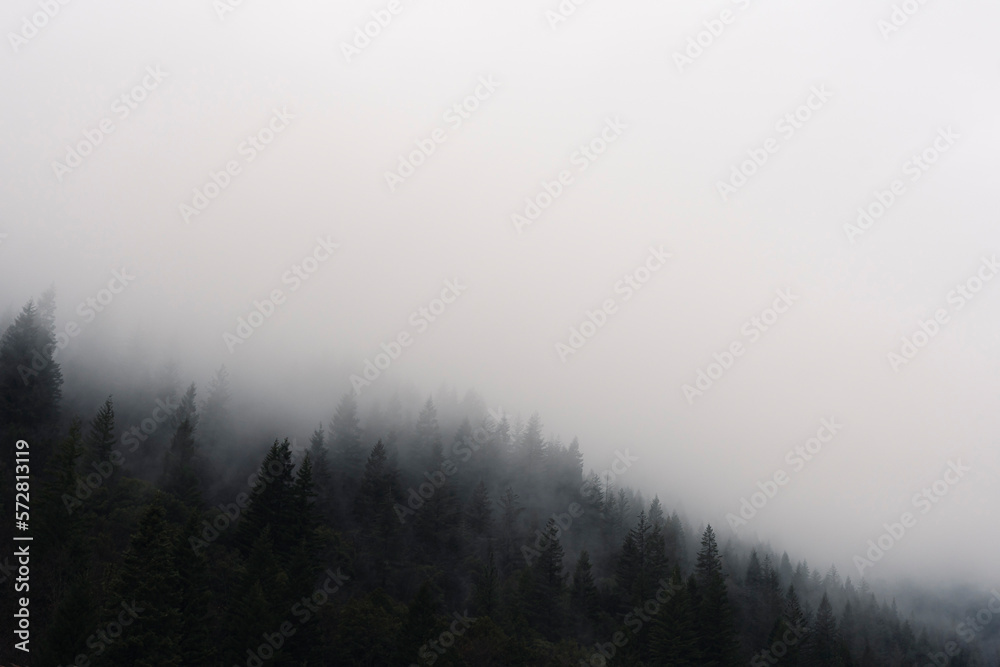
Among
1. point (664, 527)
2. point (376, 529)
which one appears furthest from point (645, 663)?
point (664, 527)

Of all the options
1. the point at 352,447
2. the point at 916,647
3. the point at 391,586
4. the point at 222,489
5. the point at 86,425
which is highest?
the point at 916,647

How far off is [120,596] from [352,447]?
65.5 metres

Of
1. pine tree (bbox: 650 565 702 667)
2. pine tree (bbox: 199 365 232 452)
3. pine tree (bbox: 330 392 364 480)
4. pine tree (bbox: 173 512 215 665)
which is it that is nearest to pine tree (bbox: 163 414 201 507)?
pine tree (bbox: 199 365 232 452)

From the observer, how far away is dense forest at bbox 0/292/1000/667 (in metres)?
52.2

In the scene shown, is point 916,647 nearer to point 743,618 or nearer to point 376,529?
point 743,618

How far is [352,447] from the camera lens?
111875 millimetres

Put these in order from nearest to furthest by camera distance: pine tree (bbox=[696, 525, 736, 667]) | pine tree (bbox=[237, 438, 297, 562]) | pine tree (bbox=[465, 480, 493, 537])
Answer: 1. pine tree (bbox=[237, 438, 297, 562])
2. pine tree (bbox=[696, 525, 736, 667])
3. pine tree (bbox=[465, 480, 493, 537])

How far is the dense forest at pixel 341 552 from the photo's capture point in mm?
52250

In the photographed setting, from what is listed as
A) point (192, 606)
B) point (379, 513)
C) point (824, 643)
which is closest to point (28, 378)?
point (379, 513)

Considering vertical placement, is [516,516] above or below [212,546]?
above

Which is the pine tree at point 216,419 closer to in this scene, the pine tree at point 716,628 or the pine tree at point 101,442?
the pine tree at point 101,442

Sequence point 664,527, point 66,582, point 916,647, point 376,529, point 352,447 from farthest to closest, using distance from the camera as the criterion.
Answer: point 916,647 < point 664,527 < point 352,447 < point 376,529 < point 66,582

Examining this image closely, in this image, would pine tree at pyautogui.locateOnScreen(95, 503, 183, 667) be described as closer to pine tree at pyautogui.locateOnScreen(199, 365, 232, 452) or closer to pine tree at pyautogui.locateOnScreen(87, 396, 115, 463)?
pine tree at pyautogui.locateOnScreen(87, 396, 115, 463)

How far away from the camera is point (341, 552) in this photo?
83.6 metres
